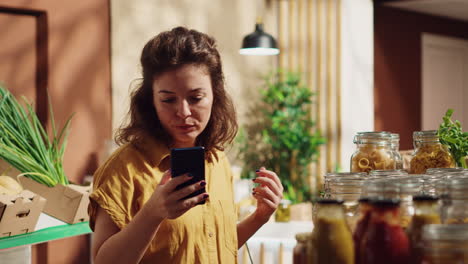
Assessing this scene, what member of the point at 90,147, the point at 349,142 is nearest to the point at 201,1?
the point at 90,147

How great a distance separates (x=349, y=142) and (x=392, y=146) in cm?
468

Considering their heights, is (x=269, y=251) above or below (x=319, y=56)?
below

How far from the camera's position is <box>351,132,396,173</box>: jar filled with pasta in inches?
56.1

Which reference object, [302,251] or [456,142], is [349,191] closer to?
[302,251]

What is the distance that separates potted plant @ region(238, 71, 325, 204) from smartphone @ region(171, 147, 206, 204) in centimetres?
403

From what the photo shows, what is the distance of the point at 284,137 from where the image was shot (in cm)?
532

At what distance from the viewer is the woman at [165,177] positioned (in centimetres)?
132

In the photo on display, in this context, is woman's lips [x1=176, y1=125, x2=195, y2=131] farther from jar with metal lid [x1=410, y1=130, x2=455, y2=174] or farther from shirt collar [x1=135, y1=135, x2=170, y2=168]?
jar with metal lid [x1=410, y1=130, x2=455, y2=174]

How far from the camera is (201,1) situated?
16.6 ft

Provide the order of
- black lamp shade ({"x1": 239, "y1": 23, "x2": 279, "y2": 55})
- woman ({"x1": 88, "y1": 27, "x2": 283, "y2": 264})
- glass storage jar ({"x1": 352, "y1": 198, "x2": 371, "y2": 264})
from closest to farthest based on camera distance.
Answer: glass storage jar ({"x1": 352, "y1": 198, "x2": 371, "y2": 264})
woman ({"x1": 88, "y1": 27, "x2": 283, "y2": 264})
black lamp shade ({"x1": 239, "y1": 23, "x2": 279, "y2": 55})

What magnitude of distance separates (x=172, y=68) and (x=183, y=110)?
0.37 feet

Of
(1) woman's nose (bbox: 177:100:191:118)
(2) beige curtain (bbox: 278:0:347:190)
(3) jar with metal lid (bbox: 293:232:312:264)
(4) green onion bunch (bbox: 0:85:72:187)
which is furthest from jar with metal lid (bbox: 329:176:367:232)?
(2) beige curtain (bbox: 278:0:347:190)

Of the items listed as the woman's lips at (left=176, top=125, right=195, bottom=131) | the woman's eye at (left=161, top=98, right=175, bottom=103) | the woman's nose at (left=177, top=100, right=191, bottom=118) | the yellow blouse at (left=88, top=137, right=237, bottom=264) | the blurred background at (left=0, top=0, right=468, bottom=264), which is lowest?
the yellow blouse at (left=88, top=137, right=237, bottom=264)

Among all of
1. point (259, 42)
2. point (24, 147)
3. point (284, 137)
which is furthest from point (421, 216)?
point (284, 137)
